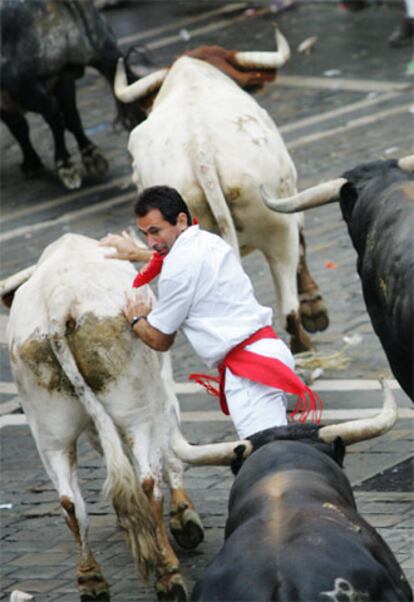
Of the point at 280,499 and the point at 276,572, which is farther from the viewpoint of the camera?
the point at 280,499

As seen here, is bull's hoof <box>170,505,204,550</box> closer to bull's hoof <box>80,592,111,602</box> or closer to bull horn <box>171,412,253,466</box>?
bull's hoof <box>80,592,111,602</box>

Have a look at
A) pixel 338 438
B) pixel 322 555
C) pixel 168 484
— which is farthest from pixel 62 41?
pixel 322 555

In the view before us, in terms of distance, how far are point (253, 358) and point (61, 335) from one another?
2.98 ft

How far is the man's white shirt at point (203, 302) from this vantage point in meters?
7.88

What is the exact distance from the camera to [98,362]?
317 inches

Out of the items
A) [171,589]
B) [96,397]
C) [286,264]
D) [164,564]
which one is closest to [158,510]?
Result: [164,564]

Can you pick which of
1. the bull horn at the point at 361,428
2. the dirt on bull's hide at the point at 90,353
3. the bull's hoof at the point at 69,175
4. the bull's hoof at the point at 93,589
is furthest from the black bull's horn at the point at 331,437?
the bull's hoof at the point at 69,175

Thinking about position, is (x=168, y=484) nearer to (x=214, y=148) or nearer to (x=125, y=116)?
Result: (x=214, y=148)

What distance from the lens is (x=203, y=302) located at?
7918mm

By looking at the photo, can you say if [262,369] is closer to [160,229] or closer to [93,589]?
[160,229]

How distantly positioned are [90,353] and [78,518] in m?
0.82

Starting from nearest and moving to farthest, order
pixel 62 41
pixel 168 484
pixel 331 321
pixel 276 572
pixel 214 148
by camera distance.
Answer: pixel 276 572 < pixel 168 484 < pixel 214 148 < pixel 331 321 < pixel 62 41

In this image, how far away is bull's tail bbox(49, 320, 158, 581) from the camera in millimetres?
7965

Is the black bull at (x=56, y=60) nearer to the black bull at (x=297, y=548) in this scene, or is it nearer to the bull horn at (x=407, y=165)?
the bull horn at (x=407, y=165)
